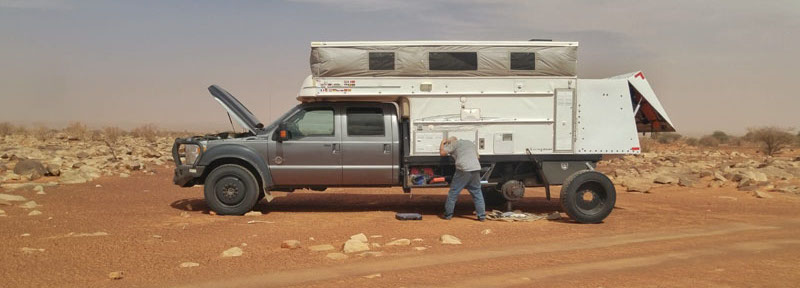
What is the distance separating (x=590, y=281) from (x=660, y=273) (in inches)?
35.9

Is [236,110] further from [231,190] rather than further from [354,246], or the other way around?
[354,246]

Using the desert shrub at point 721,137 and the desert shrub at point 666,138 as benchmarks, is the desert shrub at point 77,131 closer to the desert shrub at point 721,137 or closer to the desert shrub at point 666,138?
the desert shrub at point 666,138

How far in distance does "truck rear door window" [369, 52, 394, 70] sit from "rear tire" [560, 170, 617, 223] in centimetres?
345

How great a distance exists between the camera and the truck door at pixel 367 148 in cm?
1078

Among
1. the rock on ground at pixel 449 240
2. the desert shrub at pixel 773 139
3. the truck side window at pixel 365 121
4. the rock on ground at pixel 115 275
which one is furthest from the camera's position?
the desert shrub at pixel 773 139

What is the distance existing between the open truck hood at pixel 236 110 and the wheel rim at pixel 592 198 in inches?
213

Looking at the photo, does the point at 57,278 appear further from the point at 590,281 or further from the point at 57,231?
the point at 590,281

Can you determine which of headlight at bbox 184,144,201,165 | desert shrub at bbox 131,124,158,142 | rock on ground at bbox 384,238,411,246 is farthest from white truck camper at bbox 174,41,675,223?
desert shrub at bbox 131,124,158,142

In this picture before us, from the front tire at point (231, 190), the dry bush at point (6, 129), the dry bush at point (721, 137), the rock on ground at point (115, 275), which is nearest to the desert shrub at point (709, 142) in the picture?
the dry bush at point (721, 137)

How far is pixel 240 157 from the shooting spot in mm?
10695

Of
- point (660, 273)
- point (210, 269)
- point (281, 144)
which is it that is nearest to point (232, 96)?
point (281, 144)

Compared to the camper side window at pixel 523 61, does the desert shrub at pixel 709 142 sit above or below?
below

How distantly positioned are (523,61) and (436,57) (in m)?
1.42

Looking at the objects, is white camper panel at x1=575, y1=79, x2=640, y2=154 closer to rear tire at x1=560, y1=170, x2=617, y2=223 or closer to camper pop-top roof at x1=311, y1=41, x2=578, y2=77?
rear tire at x1=560, y1=170, x2=617, y2=223
